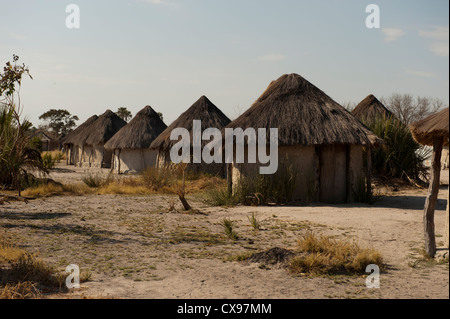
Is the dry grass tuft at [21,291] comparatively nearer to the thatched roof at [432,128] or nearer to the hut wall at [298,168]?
the thatched roof at [432,128]

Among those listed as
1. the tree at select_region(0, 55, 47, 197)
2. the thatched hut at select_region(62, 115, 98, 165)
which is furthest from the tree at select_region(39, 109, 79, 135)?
the tree at select_region(0, 55, 47, 197)

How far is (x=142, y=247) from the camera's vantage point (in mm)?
6949

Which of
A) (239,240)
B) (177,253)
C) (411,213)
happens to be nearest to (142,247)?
(177,253)

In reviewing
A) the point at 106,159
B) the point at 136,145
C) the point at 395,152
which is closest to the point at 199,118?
the point at 136,145

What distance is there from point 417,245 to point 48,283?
197 inches

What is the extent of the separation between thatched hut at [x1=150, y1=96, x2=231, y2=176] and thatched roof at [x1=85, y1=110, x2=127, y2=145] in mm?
9231

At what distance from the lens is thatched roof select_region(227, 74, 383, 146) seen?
463 inches

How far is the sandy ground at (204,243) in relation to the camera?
4953mm

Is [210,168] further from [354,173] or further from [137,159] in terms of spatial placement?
[354,173]

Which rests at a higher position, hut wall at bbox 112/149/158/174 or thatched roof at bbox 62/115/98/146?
thatched roof at bbox 62/115/98/146

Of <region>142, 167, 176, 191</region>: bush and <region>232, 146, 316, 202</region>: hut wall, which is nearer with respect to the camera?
<region>232, 146, 316, 202</region>: hut wall

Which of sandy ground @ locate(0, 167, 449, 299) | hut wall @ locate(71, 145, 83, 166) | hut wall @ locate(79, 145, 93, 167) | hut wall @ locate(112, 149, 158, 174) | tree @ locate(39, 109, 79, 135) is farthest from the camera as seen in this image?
tree @ locate(39, 109, 79, 135)

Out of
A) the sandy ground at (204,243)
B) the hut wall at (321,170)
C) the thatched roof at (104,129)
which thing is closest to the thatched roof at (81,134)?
the thatched roof at (104,129)

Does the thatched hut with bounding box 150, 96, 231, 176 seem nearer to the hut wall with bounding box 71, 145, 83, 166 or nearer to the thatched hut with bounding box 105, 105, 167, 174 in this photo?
the thatched hut with bounding box 105, 105, 167, 174
